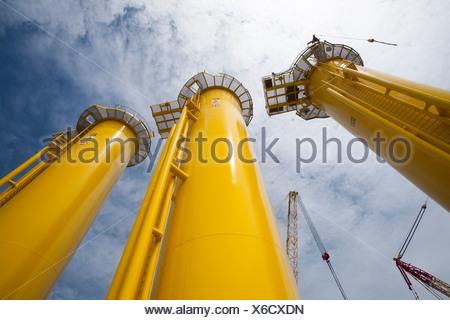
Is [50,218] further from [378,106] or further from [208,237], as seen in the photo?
[378,106]

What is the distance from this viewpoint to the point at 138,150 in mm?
15977

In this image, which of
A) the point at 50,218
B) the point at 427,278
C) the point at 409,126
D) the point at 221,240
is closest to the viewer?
the point at 221,240

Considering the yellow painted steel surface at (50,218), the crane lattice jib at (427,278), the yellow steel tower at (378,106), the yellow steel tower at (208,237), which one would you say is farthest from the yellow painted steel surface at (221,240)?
the crane lattice jib at (427,278)

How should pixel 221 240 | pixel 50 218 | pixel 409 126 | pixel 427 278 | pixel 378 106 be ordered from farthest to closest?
pixel 427 278
pixel 50 218
pixel 378 106
pixel 409 126
pixel 221 240

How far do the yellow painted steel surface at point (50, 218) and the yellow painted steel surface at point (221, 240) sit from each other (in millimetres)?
5726

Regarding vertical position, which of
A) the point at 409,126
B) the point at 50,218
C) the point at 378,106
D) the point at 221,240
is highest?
the point at 378,106

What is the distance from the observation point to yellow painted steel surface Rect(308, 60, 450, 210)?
4934mm

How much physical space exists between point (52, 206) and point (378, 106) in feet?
38.9

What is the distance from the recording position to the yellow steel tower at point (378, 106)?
5281 mm

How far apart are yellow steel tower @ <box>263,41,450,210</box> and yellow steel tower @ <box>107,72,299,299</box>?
3819 millimetres

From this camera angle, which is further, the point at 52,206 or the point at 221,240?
the point at 52,206

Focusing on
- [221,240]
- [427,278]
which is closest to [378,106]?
[221,240]

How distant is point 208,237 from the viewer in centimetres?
311

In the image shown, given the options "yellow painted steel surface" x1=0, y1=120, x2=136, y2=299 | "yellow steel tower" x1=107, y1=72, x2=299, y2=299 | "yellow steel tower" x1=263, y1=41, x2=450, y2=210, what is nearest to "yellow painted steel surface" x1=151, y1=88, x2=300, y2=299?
"yellow steel tower" x1=107, y1=72, x2=299, y2=299
